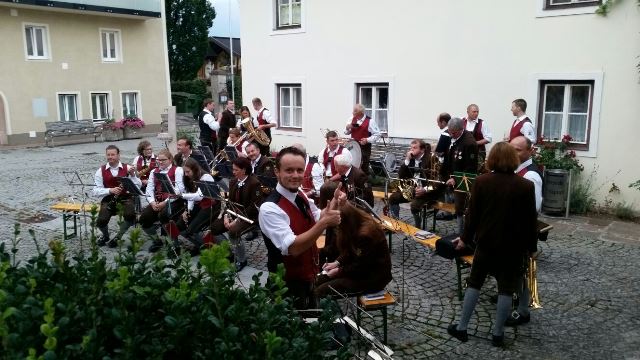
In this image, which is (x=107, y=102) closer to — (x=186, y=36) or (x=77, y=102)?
(x=77, y=102)

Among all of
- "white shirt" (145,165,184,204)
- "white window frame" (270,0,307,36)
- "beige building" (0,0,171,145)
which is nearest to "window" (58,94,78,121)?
"beige building" (0,0,171,145)

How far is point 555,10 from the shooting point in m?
10.0

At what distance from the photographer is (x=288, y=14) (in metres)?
15.0

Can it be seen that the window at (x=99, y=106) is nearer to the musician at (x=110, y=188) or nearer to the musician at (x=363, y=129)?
the musician at (x=363, y=129)

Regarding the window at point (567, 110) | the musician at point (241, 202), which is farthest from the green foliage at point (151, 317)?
the window at point (567, 110)

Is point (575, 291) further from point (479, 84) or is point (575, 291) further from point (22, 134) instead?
point (22, 134)

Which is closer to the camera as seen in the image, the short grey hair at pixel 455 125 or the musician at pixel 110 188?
the short grey hair at pixel 455 125

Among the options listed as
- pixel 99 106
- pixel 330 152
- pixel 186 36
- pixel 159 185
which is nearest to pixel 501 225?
pixel 330 152

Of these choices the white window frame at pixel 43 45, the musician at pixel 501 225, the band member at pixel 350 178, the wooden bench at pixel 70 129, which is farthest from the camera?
the wooden bench at pixel 70 129

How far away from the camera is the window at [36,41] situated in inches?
904

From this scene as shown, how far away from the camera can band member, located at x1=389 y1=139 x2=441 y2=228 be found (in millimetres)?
8344

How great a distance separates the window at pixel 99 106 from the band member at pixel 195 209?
775 inches

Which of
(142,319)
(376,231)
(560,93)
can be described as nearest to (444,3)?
(560,93)

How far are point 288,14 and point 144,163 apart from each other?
24.4 ft
